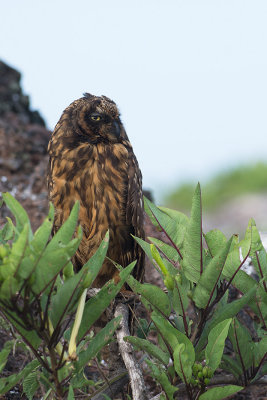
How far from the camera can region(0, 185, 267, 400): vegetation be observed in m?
1.42

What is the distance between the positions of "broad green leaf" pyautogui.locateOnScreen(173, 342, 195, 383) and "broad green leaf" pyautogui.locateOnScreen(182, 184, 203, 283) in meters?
0.22

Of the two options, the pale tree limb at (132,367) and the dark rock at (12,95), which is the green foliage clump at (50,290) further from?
the dark rock at (12,95)

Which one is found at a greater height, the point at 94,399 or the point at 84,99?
the point at 84,99

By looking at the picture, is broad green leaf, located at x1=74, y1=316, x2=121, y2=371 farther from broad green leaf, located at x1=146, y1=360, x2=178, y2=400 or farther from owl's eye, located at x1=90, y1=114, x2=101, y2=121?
owl's eye, located at x1=90, y1=114, x2=101, y2=121

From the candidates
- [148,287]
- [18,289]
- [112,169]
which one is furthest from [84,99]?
[18,289]

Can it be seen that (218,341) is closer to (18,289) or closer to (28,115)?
(18,289)

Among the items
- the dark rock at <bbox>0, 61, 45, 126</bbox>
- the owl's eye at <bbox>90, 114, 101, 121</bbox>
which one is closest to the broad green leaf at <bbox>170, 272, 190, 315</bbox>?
the owl's eye at <bbox>90, 114, 101, 121</bbox>

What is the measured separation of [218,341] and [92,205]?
1833 millimetres

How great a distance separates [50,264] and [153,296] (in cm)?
45

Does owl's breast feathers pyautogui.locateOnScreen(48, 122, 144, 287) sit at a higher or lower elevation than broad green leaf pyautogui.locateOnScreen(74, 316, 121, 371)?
higher

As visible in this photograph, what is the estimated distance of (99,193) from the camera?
11.0ft

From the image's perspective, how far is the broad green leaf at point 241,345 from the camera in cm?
186

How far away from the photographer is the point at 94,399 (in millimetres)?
1946

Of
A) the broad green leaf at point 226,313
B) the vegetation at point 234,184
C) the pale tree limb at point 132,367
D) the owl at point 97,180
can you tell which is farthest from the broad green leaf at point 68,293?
the vegetation at point 234,184
